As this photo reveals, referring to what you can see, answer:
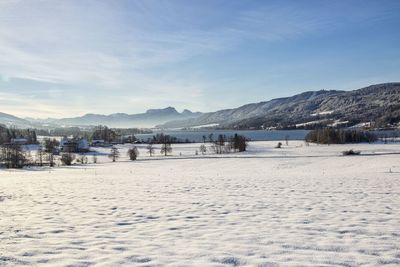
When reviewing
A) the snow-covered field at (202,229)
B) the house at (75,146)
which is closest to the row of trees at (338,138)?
the house at (75,146)

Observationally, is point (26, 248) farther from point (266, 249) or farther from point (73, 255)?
point (266, 249)

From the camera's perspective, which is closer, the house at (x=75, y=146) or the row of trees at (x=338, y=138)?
the house at (x=75, y=146)

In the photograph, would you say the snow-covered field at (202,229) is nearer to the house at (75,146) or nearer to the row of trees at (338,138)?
the house at (75,146)

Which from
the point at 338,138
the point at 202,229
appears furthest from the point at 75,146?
the point at 202,229

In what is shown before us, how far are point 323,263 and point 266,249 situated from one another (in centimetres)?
154

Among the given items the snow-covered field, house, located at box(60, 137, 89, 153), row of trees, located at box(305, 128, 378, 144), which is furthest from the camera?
row of trees, located at box(305, 128, 378, 144)

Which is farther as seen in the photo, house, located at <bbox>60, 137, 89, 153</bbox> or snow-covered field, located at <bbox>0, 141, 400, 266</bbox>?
house, located at <bbox>60, 137, 89, 153</bbox>

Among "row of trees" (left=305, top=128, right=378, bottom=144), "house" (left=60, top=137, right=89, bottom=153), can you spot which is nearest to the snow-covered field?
"house" (left=60, top=137, right=89, bottom=153)

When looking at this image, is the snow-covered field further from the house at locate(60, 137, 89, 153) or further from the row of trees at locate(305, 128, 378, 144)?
the row of trees at locate(305, 128, 378, 144)

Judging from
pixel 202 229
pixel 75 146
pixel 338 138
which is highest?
pixel 75 146

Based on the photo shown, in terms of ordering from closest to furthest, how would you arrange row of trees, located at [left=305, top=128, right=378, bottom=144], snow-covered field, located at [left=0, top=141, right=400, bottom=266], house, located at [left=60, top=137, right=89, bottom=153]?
snow-covered field, located at [left=0, top=141, right=400, bottom=266]
house, located at [left=60, top=137, right=89, bottom=153]
row of trees, located at [left=305, top=128, right=378, bottom=144]

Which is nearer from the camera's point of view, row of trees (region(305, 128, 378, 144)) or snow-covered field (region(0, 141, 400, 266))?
snow-covered field (region(0, 141, 400, 266))

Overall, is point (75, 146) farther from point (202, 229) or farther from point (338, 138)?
point (202, 229)

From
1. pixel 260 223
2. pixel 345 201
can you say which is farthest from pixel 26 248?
pixel 345 201
